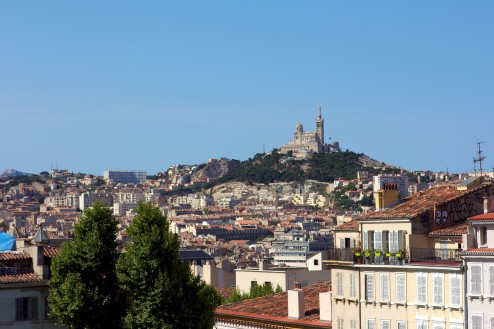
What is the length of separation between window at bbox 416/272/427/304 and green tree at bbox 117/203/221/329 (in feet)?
24.5

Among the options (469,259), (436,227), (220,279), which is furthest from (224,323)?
(220,279)

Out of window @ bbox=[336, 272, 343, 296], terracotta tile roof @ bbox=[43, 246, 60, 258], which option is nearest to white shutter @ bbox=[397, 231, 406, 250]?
window @ bbox=[336, 272, 343, 296]

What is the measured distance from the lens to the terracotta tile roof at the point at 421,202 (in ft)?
141

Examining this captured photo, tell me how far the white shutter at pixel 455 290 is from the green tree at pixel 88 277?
36.8 ft

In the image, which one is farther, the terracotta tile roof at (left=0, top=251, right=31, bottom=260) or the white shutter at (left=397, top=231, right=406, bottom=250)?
the terracotta tile roof at (left=0, top=251, right=31, bottom=260)

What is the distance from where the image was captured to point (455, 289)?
38.8 meters

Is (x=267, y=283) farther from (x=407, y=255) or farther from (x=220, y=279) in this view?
(x=407, y=255)

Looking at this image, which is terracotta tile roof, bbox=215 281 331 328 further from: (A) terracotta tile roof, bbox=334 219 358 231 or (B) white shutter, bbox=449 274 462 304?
(B) white shutter, bbox=449 274 462 304

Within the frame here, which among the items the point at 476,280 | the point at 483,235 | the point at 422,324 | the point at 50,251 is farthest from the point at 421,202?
the point at 50,251

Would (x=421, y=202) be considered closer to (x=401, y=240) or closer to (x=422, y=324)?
(x=401, y=240)

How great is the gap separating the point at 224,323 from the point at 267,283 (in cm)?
2294

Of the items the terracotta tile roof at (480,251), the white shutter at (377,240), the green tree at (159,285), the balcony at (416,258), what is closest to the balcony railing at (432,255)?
the balcony at (416,258)

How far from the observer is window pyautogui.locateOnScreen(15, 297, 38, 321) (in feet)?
140

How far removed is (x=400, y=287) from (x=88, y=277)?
33.8 feet
